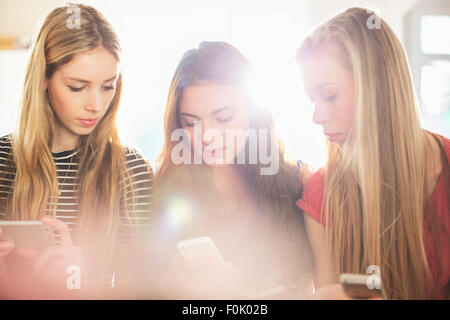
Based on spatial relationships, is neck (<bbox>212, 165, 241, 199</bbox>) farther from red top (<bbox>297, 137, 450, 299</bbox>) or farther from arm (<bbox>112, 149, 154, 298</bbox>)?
red top (<bbox>297, 137, 450, 299</bbox>)

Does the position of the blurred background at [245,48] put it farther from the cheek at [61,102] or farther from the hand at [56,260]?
the hand at [56,260]

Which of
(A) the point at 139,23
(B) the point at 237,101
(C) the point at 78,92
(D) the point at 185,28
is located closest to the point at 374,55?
(B) the point at 237,101

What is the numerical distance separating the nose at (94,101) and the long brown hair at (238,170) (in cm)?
16

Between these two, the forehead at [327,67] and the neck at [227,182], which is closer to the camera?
the forehead at [327,67]

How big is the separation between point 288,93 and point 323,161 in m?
0.18

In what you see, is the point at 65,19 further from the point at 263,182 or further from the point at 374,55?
the point at 374,55

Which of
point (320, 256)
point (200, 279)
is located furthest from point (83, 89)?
point (320, 256)

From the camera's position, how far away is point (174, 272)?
0.93 m

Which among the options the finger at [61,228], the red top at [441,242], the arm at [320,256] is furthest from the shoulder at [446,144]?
the finger at [61,228]

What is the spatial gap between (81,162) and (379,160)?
0.69 meters

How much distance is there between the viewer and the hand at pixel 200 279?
0.91m

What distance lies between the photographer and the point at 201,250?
920 millimetres

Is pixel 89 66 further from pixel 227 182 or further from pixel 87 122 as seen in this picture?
pixel 227 182

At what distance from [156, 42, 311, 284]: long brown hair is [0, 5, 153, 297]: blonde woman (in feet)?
0.29
